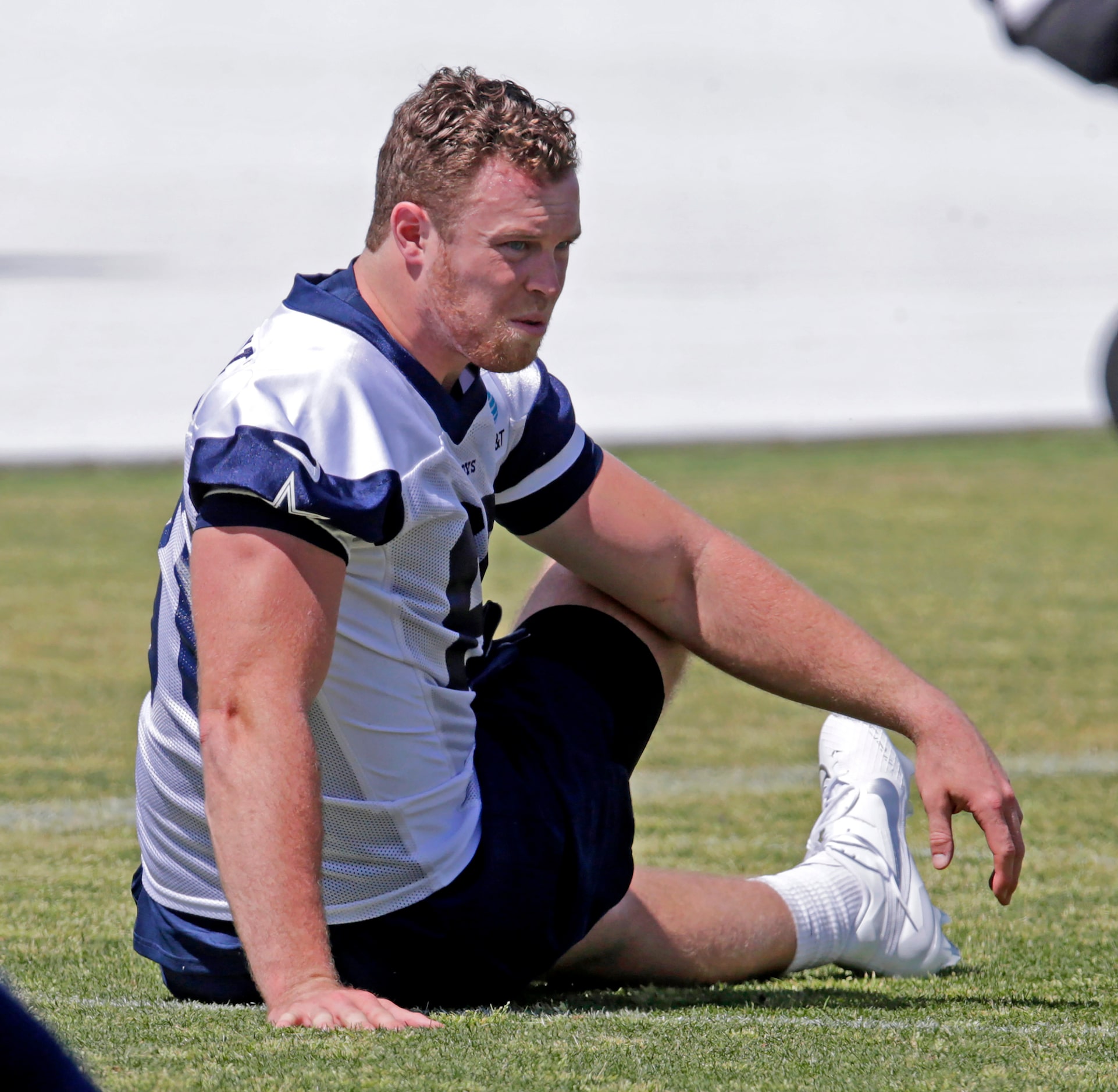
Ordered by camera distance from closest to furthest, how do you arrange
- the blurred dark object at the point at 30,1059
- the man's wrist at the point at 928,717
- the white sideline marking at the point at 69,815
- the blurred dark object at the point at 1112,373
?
the blurred dark object at the point at 30,1059 → the blurred dark object at the point at 1112,373 → the man's wrist at the point at 928,717 → the white sideline marking at the point at 69,815

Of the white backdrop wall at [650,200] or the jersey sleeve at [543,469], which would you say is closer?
the jersey sleeve at [543,469]

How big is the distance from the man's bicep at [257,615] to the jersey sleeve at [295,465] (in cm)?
2

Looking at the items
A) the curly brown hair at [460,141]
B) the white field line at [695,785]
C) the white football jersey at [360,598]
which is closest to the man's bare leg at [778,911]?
the white football jersey at [360,598]

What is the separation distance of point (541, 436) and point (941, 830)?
711 mm

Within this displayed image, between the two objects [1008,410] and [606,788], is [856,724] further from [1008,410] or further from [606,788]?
[1008,410]

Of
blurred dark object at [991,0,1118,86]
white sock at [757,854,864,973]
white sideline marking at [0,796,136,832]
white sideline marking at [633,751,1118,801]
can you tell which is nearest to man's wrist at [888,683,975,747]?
white sock at [757,854,864,973]

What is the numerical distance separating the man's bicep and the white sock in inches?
34.0

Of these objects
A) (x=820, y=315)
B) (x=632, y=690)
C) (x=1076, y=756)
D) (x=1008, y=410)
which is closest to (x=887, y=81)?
(x=820, y=315)

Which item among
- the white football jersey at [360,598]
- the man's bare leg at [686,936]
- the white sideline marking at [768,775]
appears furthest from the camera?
the white sideline marking at [768,775]

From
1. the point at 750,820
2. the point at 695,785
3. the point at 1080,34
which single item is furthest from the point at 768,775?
the point at 1080,34

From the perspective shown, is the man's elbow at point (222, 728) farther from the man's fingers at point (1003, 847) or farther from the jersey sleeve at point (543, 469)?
the man's fingers at point (1003, 847)

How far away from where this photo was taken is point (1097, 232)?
1917cm

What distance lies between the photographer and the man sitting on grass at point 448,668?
190 cm

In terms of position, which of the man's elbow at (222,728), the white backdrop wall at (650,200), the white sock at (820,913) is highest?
the man's elbow at (222,728)
